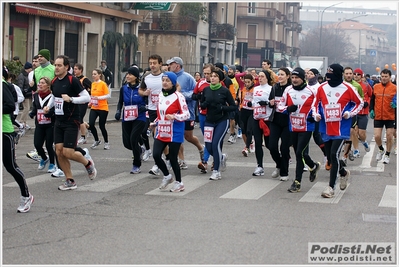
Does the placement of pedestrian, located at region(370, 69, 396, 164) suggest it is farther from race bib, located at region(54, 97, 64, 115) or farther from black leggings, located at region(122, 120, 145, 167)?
race bib, located at region(54, 97, 64, 115)

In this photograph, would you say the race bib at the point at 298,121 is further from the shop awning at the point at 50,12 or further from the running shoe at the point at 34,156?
the shop awning at the point at 50,12

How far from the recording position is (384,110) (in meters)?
15.8

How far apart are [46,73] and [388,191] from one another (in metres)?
6.09

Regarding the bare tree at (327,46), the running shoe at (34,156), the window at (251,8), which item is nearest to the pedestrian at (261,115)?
the running shoe at (34,156)

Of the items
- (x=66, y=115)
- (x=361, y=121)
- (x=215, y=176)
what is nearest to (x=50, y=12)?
(x=361, y=121)

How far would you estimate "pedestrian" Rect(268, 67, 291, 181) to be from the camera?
484 inches

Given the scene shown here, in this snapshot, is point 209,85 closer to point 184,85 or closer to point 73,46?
point 184,85

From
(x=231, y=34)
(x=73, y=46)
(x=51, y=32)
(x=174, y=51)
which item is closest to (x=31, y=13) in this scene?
(x=51, y=32)

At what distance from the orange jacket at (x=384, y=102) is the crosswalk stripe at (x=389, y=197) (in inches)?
147

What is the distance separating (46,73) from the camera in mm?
13992

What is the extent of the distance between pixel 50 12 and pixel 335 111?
2373 cm

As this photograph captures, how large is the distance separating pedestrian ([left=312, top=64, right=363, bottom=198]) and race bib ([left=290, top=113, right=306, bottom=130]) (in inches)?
25.2

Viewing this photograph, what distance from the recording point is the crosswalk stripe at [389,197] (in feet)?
34.4

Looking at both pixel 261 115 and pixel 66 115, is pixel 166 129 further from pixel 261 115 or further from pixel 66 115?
pixel 261 115
